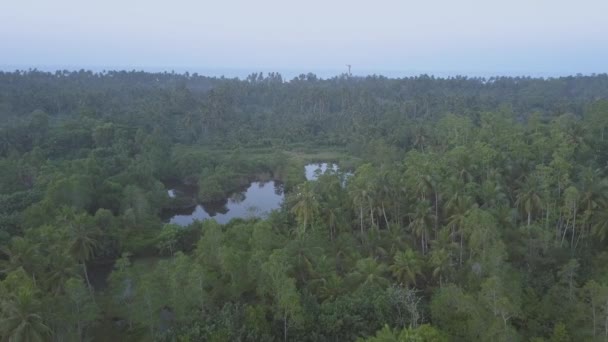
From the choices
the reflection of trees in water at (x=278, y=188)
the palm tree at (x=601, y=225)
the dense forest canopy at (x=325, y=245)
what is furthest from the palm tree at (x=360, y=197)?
the reflection of trees in water at (x=278, y=188)

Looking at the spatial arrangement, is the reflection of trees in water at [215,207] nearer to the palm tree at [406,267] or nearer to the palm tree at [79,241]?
the palm tree at [79,241]

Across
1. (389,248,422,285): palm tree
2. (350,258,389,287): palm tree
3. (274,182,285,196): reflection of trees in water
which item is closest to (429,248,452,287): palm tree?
(389,248,422,285): palm tree

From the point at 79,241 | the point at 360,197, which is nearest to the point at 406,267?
the point at 360,197

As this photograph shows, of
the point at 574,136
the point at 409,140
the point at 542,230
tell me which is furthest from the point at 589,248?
the point at 409,140

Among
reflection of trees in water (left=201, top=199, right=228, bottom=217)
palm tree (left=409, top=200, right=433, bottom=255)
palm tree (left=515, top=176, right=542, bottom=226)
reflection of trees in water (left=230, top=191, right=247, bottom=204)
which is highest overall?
palm tree (left=515, top=176, right=542, bottom=226)

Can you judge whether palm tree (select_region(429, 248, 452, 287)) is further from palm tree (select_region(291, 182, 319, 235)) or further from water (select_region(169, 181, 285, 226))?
water (select_region(169, 181, 285, 226))
